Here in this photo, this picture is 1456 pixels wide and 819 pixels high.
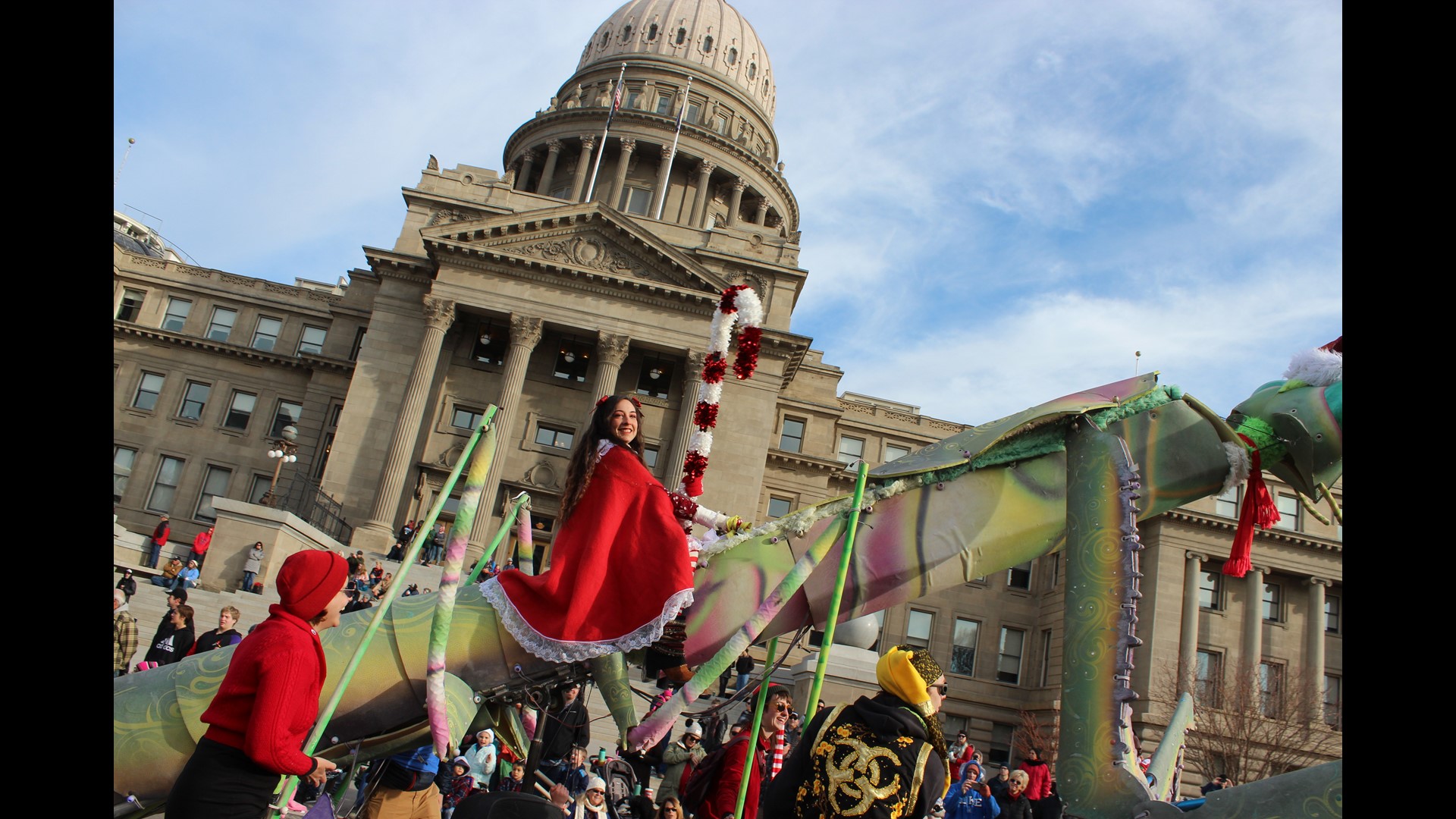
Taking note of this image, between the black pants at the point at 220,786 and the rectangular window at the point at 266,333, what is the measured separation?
48.6 meters

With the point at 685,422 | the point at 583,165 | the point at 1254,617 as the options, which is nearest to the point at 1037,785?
the point at 685,422

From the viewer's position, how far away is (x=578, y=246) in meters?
39.1

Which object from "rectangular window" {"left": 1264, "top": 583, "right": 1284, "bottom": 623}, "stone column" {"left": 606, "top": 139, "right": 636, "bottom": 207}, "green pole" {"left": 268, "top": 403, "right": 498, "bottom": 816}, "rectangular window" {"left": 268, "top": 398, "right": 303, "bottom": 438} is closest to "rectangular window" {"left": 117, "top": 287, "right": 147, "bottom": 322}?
"rectangular window" {"left": 268, "top": 398, "right": 303, "bottom": 438}

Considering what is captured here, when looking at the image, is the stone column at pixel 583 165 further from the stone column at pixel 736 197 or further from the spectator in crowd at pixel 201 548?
the spectator in crowd at pixel 201 548

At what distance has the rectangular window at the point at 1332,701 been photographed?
39.8m

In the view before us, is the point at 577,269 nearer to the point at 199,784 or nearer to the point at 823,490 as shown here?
the point at 823,490

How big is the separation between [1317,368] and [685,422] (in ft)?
111

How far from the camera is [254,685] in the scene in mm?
3586

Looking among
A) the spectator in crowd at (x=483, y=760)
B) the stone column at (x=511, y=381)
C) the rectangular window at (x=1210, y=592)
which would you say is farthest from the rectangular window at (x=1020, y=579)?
the spectator in crowd at (x=483, y=760)

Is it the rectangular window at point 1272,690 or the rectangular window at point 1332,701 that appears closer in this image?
the rectangular window at point 1272,690

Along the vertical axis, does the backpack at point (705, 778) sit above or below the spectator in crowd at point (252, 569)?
below
